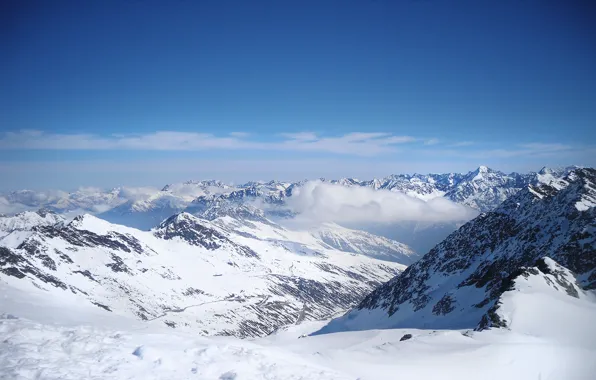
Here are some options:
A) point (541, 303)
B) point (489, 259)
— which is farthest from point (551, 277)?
point (489, 259)

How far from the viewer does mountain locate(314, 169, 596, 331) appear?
97250mm

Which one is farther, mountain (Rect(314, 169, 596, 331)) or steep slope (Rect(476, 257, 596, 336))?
mountain (Rect(314, 169, 596, 331))

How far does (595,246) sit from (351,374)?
10305 centimetres

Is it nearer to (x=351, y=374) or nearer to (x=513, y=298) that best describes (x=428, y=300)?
(x=513, y=298)

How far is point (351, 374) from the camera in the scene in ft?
81.0

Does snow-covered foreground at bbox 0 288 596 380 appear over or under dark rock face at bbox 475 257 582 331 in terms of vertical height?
over

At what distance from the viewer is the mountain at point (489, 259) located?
9725 cm

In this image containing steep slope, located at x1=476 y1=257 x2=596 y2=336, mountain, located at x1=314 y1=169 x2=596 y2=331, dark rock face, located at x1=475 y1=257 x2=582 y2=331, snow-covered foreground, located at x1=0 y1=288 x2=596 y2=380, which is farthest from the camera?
mountain, located at x1=314 y1=169 x2=596 y2=331

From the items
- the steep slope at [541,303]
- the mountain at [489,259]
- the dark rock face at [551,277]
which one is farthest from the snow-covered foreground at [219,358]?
the mountain at [489,259]

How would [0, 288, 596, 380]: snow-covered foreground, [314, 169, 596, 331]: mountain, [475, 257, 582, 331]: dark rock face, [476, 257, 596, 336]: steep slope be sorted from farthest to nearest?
1. [314, 169, 596, 331]: mountain
2. [475, 257, 582, 331]: dark rock face
3. [476, 257, 596, 336]: steep slope
4. [0, 288, 596, 380]: snow-covered foreground

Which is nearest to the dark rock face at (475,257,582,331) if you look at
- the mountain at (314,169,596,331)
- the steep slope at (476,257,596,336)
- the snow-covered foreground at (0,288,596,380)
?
the steep slope at (476,257,596,336)

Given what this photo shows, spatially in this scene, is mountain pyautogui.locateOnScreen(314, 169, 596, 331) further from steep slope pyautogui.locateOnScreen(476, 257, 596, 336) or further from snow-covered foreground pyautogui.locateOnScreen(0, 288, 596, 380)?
snow-covered foreground pyautogui.locateOnScreen(0, 288, 596, 380)

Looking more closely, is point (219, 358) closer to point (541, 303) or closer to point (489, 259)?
point (541, 303)

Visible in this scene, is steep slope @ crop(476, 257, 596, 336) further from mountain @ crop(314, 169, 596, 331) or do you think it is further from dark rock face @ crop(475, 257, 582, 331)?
mountain @ crop(314, 169, 596, 331)
